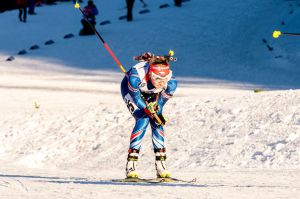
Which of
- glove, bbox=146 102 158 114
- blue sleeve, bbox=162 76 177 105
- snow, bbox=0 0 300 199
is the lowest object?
snow, bbox=0 0 300 199

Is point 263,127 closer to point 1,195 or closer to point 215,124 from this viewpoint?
point 215,124

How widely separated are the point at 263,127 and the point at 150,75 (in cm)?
417

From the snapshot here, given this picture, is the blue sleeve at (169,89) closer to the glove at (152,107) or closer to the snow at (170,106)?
the glove at (152,107)

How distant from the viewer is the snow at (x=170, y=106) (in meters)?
10.0

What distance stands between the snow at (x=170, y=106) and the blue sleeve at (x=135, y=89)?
90 cm

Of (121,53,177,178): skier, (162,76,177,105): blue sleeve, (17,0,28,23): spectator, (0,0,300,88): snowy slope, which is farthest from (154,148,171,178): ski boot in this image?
(17,0,28,23): spectator

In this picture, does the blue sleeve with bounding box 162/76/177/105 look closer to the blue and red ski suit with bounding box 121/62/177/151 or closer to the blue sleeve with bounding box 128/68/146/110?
the blue and red ski suit with bounding box 121/62/177/151

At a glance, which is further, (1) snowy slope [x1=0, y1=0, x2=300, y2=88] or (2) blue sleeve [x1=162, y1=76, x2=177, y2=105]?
(1) snowy slope [x1=0, y1=0, x2=300, y2=88]

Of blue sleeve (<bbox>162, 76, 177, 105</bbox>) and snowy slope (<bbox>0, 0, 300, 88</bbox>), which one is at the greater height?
blue sleeve (<bbox>162, 76, 177, 105</bbox>)

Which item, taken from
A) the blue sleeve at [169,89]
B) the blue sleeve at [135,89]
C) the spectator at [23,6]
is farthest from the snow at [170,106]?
the blue sleeve at [169,89]

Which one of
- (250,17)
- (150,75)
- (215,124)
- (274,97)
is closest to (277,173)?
(150,75)

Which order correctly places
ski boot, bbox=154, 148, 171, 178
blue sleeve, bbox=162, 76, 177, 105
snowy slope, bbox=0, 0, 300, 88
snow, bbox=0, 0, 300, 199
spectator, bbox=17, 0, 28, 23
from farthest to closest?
spectator, bbox=17, 0, 28, 23 < snowy slope, bbox=0, 0, 300, 88 < snow, bbox=0, 0, 300, 199 < ski boot, bbox=154, 148, 171, 178 < blue sleeve, bbox=162, 76, 177, 105

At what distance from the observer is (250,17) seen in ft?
108

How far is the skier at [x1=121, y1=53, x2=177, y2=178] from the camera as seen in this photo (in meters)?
9.47
